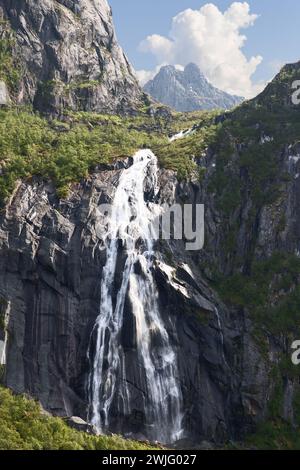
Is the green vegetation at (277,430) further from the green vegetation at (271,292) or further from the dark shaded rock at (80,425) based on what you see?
the dark shaded rock at (80,425)

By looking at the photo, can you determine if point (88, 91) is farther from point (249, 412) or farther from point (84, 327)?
point (249, 412)

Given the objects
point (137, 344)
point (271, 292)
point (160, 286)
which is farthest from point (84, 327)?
point (271, 292)

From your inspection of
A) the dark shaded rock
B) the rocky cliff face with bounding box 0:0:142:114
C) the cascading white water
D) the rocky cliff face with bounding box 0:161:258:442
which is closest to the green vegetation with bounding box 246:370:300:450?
the rocky cliff face with bounding box 0:161:258:442

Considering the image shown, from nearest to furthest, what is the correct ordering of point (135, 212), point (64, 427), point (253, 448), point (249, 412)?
1. point (64, 427)
2. point (253, 448)
3. point (249, 412)
4. point (135, 212)

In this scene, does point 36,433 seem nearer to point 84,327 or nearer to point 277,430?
point 84,327

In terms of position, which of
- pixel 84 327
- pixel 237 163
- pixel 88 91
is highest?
pixel 88 91
